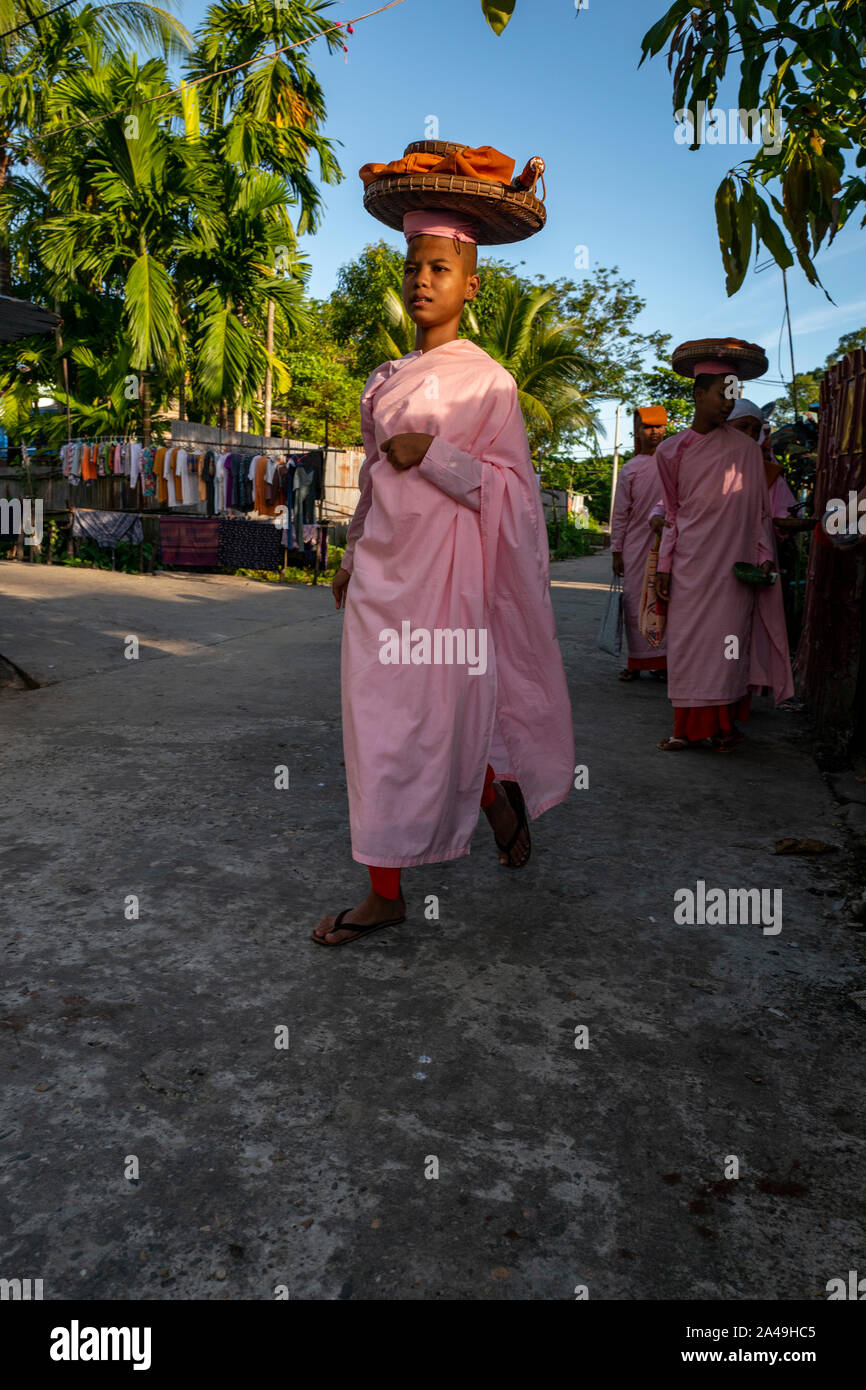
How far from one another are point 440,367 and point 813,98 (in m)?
1.22

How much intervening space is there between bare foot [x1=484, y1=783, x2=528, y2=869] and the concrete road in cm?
7

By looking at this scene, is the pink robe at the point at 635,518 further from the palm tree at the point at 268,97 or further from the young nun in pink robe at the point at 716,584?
the palm tree at the point at 268,97

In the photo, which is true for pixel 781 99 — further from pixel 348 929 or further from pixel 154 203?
pixel 154 203

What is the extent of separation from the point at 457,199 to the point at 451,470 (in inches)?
29.9

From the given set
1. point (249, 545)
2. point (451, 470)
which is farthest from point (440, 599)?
point (249, 545)

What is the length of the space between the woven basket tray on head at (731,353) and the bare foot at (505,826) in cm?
275

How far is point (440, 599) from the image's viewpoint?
2676 mm

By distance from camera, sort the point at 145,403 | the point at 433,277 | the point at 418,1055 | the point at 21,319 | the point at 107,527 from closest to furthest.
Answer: the point at 418,1055 < the point at 433,277 < the point at 21,319 < the point at 107,527 < the point at 145,403

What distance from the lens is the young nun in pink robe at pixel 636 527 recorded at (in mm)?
7008

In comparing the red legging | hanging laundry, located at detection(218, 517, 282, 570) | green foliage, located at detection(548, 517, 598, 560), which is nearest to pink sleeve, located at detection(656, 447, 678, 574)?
the red legging
